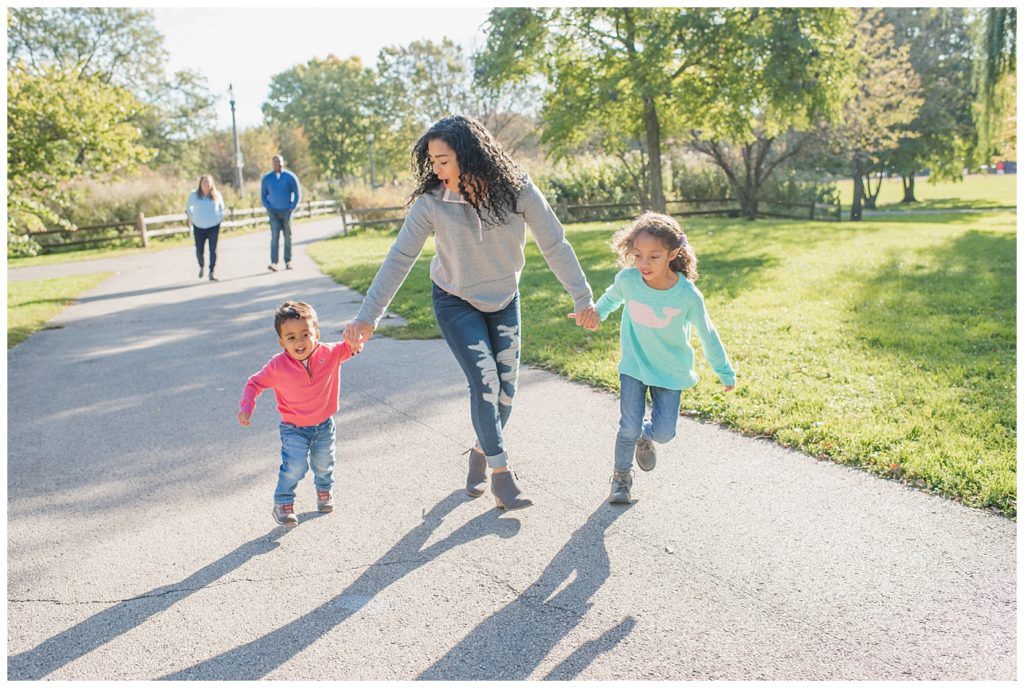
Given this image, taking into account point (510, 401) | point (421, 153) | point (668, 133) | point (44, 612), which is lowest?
point (44, 612)

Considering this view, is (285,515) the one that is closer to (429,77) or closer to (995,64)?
(995,64)

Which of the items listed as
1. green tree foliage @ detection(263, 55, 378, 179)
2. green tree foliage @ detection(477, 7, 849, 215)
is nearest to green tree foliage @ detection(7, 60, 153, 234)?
green tree foliage @ detection(477, 7, 849, 215)

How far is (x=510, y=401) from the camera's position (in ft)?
14.4

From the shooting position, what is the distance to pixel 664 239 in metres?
4.03

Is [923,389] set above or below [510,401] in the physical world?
below

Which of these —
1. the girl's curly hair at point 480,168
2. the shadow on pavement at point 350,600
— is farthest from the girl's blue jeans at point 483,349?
the girl's curly hair at point 480,168

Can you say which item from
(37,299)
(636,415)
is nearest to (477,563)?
(636,415)

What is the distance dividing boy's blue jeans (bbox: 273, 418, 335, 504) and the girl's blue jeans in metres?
0.76

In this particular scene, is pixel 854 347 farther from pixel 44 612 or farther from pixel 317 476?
pixel 44 612

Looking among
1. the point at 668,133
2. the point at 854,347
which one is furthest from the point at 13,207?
the point at 668,133

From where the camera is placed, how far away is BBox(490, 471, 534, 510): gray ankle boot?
13.3ft

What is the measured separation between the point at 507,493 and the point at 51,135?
13457 mm

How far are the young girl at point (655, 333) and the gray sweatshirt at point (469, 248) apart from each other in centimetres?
29

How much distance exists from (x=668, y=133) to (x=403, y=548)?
844 inches
